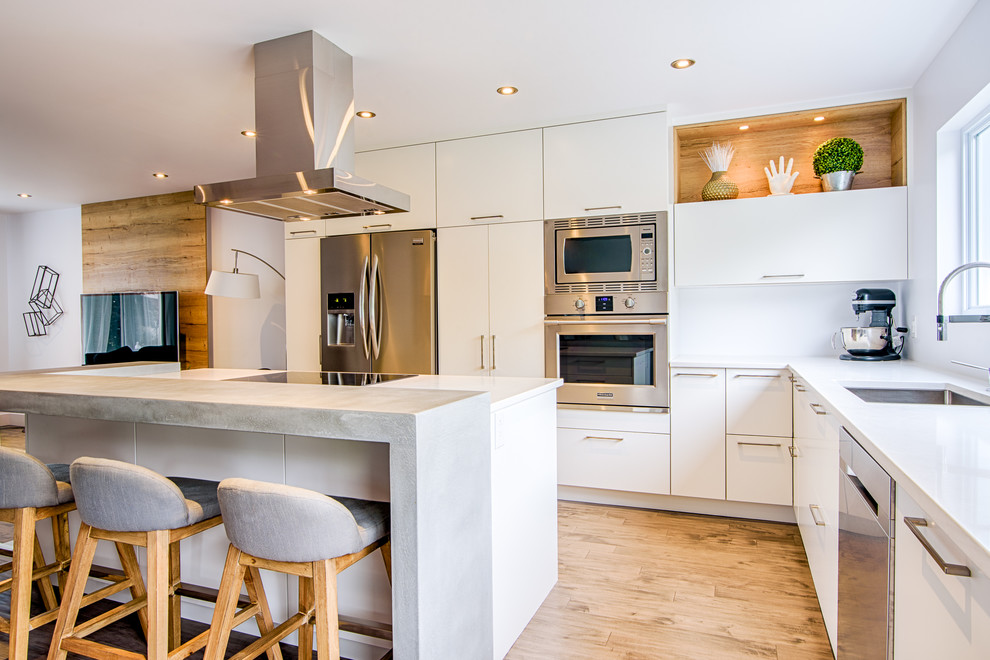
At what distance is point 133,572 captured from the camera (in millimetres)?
2090

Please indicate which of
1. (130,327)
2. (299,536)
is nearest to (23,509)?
(299,536)

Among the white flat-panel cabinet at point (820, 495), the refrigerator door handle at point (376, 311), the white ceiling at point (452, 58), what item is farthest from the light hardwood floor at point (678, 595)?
the white ceiling at point (452, 58)

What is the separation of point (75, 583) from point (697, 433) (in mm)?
2845

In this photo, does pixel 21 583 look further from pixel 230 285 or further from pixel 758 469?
pixel 758 469

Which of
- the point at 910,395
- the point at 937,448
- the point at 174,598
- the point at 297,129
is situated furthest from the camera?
the point at 297,129

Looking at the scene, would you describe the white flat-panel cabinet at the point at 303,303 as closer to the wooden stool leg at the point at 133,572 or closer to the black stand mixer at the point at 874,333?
the wooden stool leg at the point at 133,572

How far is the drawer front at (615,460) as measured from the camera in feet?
11.2

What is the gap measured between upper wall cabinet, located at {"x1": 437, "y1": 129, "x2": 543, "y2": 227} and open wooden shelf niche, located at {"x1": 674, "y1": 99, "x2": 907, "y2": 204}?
2.93 ft

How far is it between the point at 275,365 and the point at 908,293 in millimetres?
4790

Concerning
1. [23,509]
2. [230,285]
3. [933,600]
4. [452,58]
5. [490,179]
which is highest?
[452,58]

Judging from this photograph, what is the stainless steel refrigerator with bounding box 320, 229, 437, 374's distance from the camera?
3908 millimetres

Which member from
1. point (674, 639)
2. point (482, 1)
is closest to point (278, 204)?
point (482, 1)

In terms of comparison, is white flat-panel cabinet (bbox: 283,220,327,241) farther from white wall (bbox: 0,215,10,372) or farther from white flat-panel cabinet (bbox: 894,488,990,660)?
white wall (bbox: 0,215,10,372)

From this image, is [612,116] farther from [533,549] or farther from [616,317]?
[533,549]
